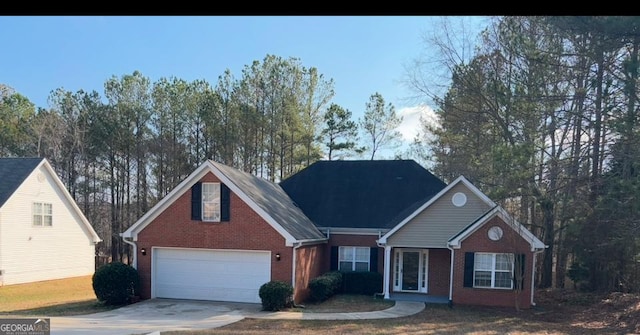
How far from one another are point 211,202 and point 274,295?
162 inches

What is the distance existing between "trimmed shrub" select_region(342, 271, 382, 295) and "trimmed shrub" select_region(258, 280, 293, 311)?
3.94m

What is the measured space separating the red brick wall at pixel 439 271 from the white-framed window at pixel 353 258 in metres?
2.46

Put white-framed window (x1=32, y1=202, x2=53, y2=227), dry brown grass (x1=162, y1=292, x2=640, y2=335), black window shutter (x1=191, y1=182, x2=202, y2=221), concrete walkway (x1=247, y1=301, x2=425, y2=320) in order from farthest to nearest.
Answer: white-framed window (x1=32, y1=202, x2=53, y2=227) < black window shutter (x1=191, y1=182, x2=202, y2=221) < concrete walkway (x1=247, y1=301, x2=425, y2=320) < dry brown grass (x1=162, y1=292, x2=640, y2=335)

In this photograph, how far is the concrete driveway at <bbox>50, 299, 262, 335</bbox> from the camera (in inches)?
481

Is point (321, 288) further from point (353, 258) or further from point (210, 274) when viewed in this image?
point (210, 274)

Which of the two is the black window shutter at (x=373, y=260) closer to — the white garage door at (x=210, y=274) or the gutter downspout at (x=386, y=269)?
the gutter downspout at (x=386, y=269)

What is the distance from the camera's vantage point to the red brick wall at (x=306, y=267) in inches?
652

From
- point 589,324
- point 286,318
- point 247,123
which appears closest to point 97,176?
point 247,123

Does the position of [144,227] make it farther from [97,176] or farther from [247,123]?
[97,176]

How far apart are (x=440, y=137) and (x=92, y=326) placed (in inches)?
861

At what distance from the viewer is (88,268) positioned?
26906 millimetres

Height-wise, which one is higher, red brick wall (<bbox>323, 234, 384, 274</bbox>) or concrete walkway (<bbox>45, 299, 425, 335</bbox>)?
red brick wall (<bbox>323, 234, 384, 274</bbox>)

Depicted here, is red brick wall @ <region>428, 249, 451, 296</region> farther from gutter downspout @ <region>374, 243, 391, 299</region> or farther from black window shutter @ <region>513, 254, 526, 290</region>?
black window shutter @ <region>513, 254, 526, 290</region>

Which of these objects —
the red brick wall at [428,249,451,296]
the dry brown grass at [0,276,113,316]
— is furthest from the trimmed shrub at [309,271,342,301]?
the dry brown grass at [0,276,113,316]
